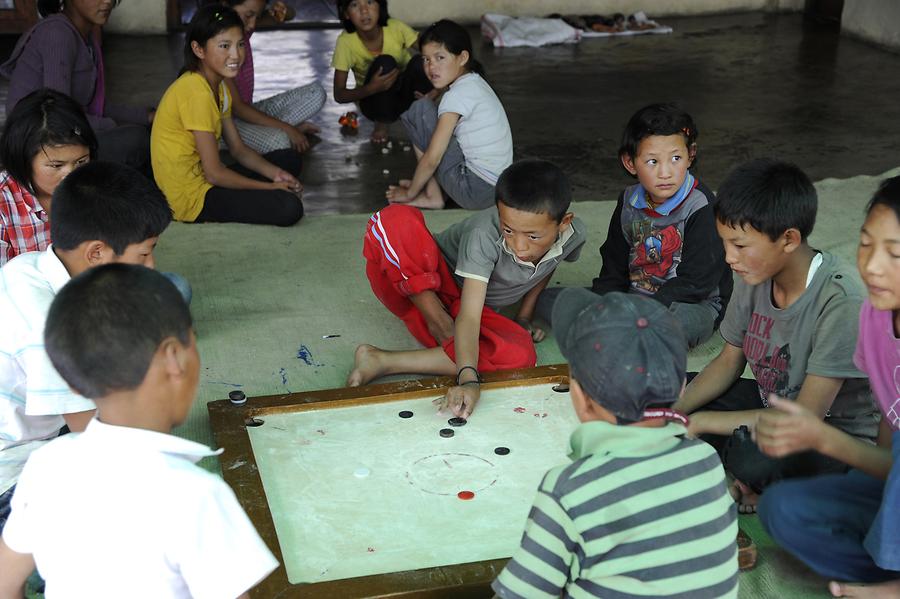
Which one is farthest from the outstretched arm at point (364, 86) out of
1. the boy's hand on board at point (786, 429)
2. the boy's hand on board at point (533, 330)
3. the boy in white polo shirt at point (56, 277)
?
the boy's hand on board at point (786, 429)

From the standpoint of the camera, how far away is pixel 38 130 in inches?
82.8

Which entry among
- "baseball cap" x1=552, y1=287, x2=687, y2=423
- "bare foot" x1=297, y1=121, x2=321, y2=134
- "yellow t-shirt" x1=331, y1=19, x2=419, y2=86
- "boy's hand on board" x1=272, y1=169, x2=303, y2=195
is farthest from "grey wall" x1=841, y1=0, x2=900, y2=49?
"baseball cap" x1=552, y1=287, x2=687, y2=423

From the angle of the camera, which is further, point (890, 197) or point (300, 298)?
point (300, 298)

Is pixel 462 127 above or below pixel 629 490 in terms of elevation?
below

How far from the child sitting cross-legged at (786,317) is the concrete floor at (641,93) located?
1.87 meters

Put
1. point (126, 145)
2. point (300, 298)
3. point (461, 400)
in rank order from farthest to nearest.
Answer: point (126, 145), point (300, 298), point (461, 400)

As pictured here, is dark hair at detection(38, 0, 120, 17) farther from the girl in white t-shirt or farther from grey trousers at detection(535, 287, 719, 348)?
grey trousers at detection(535, 287, 719, 348)

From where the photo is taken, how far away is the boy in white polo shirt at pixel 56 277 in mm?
1577

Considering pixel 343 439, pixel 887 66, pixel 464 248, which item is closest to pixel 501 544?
pixel 343 439

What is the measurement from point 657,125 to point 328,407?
103 centimetres

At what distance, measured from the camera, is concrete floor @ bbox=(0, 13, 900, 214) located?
4.11 m

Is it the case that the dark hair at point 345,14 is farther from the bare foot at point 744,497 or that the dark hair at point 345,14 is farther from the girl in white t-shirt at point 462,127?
the bare foot at point 744,497

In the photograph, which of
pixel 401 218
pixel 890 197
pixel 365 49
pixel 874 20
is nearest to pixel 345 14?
pixel 365 49

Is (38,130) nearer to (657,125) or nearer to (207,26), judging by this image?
(207,26)
